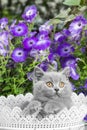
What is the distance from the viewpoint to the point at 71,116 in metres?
1.74

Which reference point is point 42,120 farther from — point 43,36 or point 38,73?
point 43,36

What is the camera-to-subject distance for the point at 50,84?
172 centimetres

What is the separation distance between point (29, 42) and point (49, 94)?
0.41 m

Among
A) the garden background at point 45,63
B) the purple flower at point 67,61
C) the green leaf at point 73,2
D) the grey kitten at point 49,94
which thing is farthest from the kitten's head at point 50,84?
the green leaf at point 73,2

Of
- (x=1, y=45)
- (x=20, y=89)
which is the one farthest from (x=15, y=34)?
(x=20, y=89)

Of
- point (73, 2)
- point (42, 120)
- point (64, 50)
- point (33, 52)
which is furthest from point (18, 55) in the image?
point (42, 120)

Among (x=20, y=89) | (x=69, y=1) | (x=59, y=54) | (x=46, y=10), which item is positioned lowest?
(x=20, y=89)

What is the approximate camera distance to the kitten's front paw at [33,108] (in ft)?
5.50

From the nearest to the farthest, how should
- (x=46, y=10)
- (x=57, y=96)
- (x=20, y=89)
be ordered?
1. (x=57, y=96)
2. (x=20, y=89)
3. (x=46, y=10)

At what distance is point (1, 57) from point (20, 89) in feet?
0.47

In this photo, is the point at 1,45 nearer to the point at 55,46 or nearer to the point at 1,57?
the point at 1,57

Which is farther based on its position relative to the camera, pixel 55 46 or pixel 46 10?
pixel 46 10

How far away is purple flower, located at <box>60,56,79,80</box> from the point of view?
2.03m

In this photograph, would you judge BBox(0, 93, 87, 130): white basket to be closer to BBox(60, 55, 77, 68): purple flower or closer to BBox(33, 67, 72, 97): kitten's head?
BBox(33, 67, 72, 97): kitten's head
